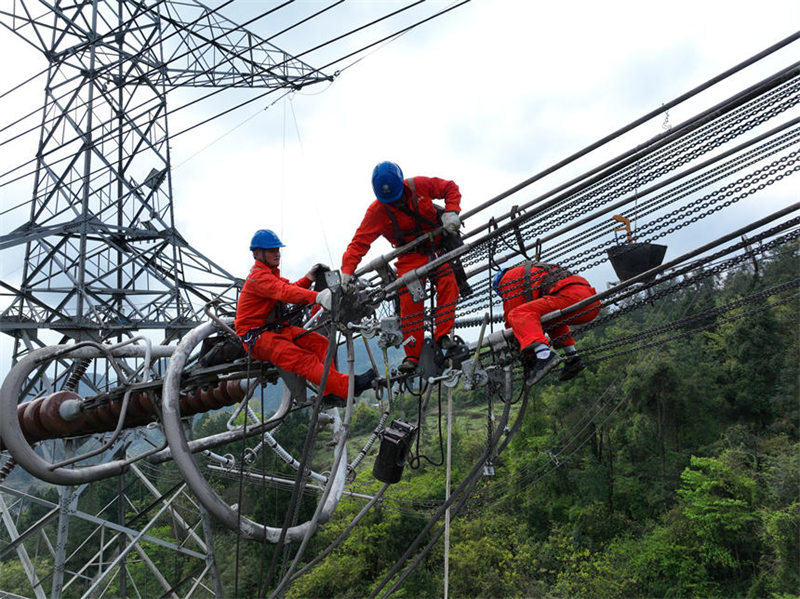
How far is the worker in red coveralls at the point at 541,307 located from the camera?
175 inches

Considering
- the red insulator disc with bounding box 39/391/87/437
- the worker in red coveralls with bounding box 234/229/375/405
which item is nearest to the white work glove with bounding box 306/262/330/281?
the worker in red coveralls with bounding box 234/229/375/405

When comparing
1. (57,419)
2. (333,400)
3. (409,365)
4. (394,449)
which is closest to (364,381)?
(333,400)

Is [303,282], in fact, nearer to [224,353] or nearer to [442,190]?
[224,353]

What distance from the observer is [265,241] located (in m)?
5.61

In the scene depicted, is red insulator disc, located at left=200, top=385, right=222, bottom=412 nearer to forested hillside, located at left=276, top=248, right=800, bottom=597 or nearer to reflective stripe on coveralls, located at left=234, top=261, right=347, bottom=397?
reflective stripe on coveralls, located at left=234, top=261, right=347, bottom=397

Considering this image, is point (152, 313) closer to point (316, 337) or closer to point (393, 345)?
point (316, 337)

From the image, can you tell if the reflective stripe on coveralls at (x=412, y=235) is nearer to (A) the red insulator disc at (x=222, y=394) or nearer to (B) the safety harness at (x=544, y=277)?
(B) the safety harness at (x=544, y=277)

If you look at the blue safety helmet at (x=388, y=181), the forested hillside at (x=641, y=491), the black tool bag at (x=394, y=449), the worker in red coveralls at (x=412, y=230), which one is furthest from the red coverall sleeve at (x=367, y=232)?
the forested hillside at (x=641, y=491)

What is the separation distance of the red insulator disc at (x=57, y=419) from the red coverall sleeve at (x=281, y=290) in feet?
11.1

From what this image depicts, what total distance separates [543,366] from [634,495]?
26.3 meters

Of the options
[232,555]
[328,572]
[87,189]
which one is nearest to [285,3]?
[87,189]

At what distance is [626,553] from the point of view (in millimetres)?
23969

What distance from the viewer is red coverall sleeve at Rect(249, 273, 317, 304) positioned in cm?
504

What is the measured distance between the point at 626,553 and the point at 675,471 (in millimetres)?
4888
